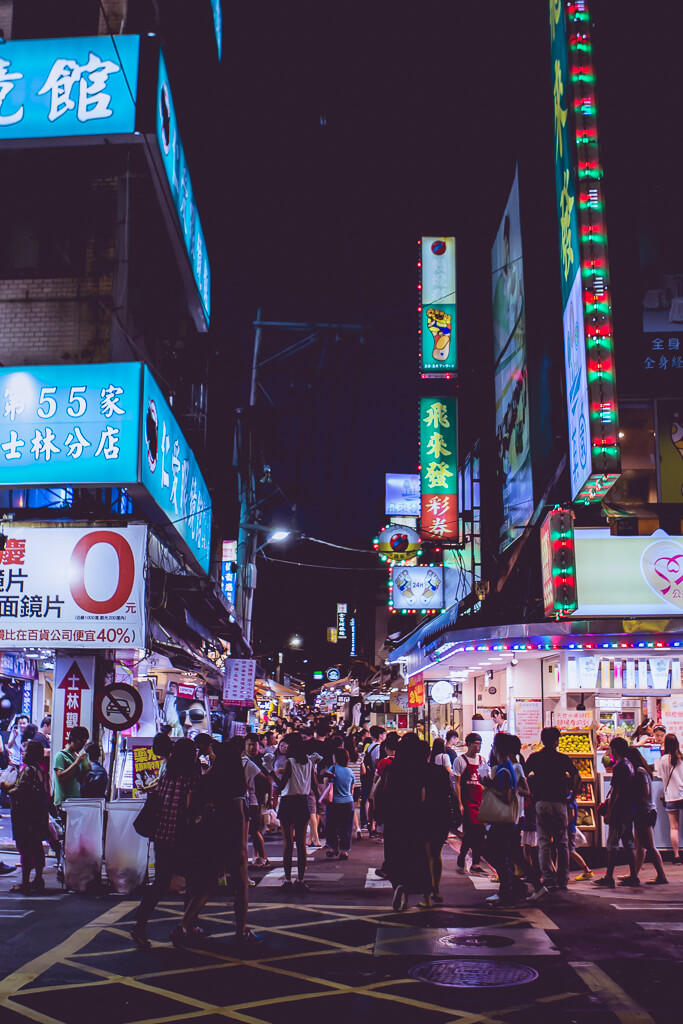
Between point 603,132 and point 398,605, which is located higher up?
point 603,132

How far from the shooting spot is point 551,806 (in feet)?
39.6

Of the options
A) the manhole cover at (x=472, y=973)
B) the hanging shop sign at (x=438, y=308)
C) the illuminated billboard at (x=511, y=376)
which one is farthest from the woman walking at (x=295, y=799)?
the hanging shop sign at (x=438, y=308)

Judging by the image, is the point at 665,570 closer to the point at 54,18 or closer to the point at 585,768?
the point at 585,768

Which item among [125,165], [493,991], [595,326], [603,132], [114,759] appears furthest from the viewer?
[603,132]

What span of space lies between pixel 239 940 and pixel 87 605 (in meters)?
7.04

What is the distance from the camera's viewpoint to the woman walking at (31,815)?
11867mm

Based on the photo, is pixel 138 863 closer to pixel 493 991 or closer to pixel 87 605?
pixel 87 605

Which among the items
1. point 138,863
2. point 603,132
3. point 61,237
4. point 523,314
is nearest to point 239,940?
point 138,863

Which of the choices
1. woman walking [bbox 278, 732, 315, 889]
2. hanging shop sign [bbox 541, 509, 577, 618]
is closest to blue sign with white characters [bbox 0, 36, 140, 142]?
hanging shop sign [bbox 541, 509, 577, 618]

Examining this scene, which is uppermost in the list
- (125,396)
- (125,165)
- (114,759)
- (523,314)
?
(125,165)

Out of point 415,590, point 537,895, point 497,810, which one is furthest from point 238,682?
point 497,810

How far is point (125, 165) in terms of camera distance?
1673 cm

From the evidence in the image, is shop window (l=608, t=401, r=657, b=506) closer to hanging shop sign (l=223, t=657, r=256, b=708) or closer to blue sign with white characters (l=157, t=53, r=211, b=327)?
blue sign with white characters (l=157, t=53, r=211, b=327)

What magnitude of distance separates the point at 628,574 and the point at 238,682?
12.6m
